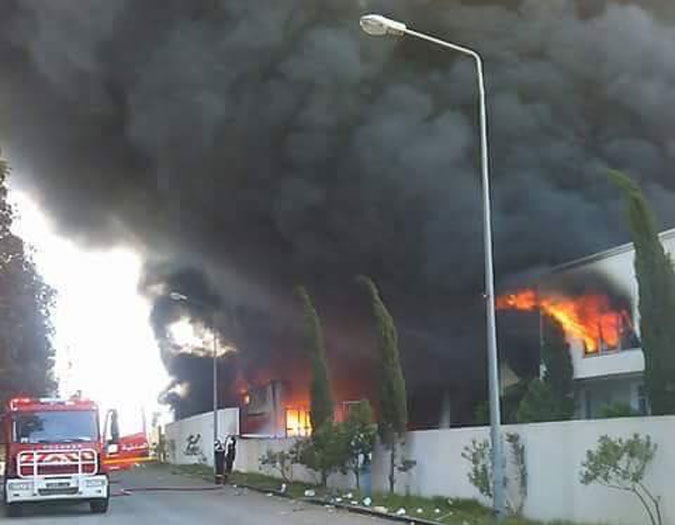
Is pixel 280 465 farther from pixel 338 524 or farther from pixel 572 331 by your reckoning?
pixel 338 524

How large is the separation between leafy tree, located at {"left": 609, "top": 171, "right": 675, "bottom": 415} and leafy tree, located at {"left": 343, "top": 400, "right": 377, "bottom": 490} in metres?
7.87

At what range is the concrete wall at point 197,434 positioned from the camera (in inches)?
1821

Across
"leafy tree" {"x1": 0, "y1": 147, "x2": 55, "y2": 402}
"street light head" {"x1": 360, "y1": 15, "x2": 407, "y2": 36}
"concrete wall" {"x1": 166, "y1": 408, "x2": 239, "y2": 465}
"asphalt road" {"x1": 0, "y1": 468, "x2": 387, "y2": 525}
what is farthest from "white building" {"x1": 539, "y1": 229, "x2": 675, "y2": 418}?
"concrete wall" {"x1": 166, "y1": 408, "x2": 239, "y2": 465}

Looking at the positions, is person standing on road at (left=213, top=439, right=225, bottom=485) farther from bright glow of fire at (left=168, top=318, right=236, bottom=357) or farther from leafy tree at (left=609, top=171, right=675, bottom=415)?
leafy tree at (left=609, top=171, right=675, bottom=415)

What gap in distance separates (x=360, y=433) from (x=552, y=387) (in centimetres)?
556

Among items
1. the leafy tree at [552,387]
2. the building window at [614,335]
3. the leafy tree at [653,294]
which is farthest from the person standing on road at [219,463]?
the leafy tree at [653,294]

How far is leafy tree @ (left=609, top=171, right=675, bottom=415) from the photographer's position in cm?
1589

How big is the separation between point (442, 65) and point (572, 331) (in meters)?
8.38

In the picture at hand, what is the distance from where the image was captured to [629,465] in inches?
549

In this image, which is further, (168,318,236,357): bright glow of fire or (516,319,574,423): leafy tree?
(168,318,236,357): bright glow of fire

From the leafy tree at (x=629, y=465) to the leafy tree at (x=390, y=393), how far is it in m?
8.95

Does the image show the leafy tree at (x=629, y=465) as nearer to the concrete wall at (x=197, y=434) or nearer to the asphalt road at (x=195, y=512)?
the asphalt road at (x=195, y=512)

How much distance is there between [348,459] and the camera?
80.6ft

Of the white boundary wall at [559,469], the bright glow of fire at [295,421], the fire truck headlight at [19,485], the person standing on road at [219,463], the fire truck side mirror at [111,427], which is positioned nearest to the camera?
the white boundary wall at [559,469]
